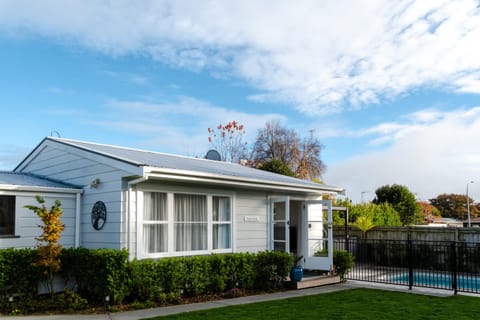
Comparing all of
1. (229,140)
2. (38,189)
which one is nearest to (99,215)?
(38,189)

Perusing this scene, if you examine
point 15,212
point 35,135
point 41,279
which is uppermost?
point 35,135

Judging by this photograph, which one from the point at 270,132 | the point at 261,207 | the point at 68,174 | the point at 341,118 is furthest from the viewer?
the point at 270,132

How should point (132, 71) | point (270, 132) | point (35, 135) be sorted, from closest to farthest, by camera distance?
point (35, 135) < point (132, 71) < point (270, 132)

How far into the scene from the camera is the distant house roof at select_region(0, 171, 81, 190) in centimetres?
915

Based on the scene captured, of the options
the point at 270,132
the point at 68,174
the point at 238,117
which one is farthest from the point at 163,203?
the point at 270,132

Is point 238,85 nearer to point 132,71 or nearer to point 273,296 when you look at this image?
point 132,71

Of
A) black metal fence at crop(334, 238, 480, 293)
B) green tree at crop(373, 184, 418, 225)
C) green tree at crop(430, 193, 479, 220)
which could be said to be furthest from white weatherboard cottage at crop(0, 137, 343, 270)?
green tree at crop(430, 193, 479, 220)

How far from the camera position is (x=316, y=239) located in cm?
1264

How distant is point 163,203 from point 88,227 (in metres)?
1.76

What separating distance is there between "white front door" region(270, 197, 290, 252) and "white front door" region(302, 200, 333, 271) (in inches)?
39.9

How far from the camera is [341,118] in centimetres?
1856

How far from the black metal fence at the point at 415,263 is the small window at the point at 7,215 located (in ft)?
29.3

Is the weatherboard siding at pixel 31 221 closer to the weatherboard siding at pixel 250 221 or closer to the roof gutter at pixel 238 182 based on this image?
the roof gutter at pixel 238 182

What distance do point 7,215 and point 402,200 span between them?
23651 millimetres
